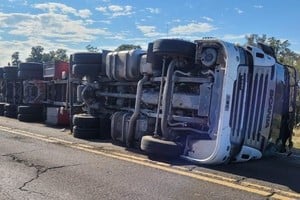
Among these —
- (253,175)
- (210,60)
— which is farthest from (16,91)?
(253,175)

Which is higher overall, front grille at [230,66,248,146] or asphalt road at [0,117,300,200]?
front grille at [230,66,248,146]

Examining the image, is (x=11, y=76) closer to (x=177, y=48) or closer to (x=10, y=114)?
(x=10, y=114)

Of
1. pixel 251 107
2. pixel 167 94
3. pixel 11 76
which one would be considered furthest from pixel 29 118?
pixel 251 107

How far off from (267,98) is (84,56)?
4296mm

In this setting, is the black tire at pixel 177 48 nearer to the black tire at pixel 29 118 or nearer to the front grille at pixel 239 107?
the front grille at pixel 239 107

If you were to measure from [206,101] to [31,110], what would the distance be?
25.4 feet

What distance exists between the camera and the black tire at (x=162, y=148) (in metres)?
6.79

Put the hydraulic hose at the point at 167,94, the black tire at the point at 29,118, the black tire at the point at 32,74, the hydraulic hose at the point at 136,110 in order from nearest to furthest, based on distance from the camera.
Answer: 1. the hydraulic hose at the point at 167,94
2. the hydraulic hose at the point at 136,110
3. the black tire at the point at 29,118
4. the black tire at the point at 32,74

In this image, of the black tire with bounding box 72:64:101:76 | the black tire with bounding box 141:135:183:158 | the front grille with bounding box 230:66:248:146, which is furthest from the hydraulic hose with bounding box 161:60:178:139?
the black tire with bounding box 72:64:101:76

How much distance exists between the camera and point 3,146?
814 cm

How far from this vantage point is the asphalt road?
16.5 ft

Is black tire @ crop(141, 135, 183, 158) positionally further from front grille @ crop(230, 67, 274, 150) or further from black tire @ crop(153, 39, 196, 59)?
black tire @ crop(153, 39, 196, 59)

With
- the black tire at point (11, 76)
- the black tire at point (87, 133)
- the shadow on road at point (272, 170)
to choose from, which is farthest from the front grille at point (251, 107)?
the black tire at point (11, 76)

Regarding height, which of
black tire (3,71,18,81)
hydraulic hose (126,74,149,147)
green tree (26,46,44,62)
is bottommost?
hydraulic hose (126,74,149,147)
